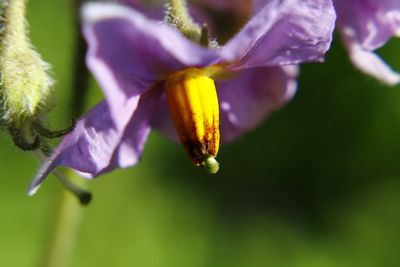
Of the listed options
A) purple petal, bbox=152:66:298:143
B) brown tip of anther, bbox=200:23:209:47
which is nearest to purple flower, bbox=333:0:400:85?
purple petal, bbox=152:66:298:143

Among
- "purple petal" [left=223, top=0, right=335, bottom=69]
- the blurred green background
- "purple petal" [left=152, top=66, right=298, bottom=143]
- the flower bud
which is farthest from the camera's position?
the blurred green background

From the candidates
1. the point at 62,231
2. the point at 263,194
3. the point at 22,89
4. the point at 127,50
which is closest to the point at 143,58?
the point at 127,50

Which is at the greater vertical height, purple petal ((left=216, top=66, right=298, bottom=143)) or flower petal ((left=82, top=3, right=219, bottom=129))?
flower petal ((left=82, top=3, right=219, bottom=129))

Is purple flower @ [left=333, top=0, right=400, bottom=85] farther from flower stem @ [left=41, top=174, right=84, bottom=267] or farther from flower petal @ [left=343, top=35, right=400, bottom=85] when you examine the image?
flower stem @ [left=41, top=174, right=84, bottom=267]

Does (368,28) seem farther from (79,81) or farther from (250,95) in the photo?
(79,81)

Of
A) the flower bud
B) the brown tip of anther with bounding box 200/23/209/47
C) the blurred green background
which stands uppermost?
the brown tip of anther with bounding box 200/23/209/47

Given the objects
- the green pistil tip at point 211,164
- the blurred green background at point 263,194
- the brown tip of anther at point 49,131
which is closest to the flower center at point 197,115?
the green pistil tip at point 211,164
